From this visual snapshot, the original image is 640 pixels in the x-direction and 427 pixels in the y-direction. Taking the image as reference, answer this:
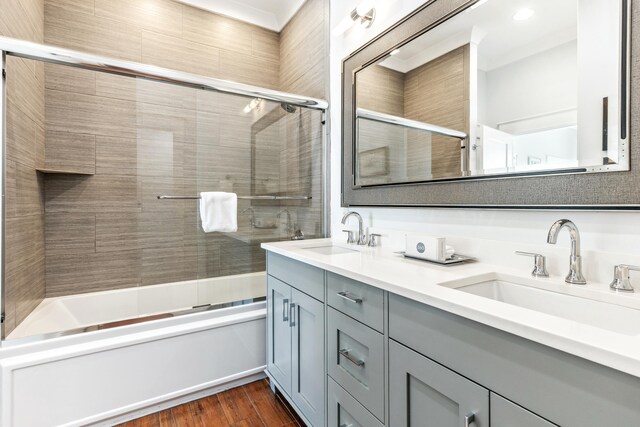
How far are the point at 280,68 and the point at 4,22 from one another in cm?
190

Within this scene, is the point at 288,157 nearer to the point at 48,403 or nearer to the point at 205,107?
the point at 205,107

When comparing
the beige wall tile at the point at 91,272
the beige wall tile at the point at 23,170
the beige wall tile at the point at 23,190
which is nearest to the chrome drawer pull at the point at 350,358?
the beige wall tile at the point at 23,170

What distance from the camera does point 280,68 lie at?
2.95 metres

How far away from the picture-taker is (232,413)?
1629 mm

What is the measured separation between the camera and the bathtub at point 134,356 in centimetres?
138

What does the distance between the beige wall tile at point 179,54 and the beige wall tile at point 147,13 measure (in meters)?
0.06

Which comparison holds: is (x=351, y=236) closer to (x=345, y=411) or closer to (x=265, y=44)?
(x=345, y=411)

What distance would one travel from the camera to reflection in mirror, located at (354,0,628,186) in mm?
898

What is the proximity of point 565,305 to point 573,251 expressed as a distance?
0.16 m

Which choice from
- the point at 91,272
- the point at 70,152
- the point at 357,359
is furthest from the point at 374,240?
the point at 70,152

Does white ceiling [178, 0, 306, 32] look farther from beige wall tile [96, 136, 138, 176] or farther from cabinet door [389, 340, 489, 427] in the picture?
cabinet door [389, 340, 489, 427]

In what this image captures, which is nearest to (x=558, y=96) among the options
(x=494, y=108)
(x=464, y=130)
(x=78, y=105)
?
(x=494, y=108)

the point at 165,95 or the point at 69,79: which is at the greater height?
the point at 69,79

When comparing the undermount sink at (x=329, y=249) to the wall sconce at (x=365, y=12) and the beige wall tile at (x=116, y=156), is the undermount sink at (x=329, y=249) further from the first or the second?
the beige wall tile at (x=116, y=156)
